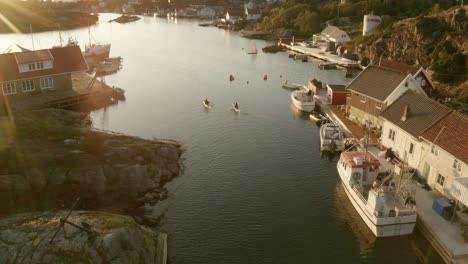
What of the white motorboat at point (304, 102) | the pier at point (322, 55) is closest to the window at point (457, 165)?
the white motorboat at point (304, 102)

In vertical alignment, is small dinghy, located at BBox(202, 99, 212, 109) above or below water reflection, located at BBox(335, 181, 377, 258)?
above

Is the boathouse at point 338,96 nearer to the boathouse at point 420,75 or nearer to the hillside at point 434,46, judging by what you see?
the boathouse at point 420,75

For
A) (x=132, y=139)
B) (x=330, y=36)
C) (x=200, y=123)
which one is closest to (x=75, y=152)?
(x=132, y=139)

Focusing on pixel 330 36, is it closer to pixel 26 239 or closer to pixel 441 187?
pixel 441 187

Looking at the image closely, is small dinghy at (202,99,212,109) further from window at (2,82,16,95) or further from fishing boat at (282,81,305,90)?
window at (2,82,16,95)

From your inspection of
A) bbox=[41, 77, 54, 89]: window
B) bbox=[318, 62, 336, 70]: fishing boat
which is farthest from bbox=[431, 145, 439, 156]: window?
bbox=[318, 62, 336, 70]: fishing boat
